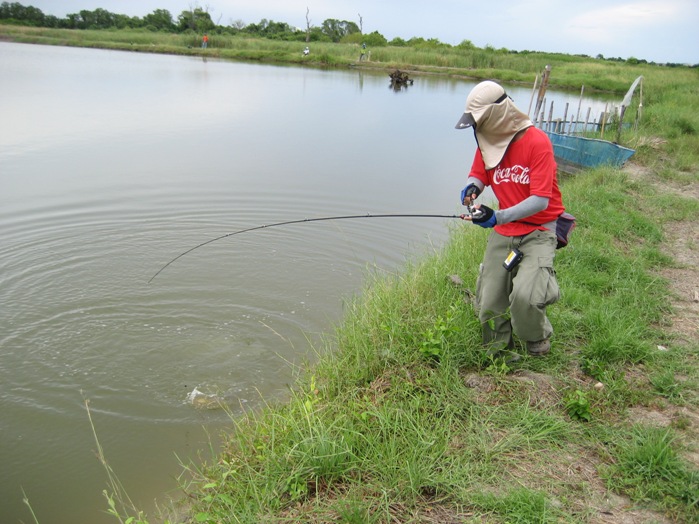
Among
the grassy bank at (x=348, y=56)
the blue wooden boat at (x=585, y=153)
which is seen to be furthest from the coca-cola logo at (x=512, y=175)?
the grassy bank at (x=348, y=56)

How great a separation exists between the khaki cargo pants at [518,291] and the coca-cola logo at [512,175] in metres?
0.32

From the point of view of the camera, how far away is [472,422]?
2.75 m

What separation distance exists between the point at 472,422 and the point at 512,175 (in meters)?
1.43

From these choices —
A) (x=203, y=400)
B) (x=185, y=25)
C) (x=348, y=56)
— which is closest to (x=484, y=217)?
(x=203, y=400)

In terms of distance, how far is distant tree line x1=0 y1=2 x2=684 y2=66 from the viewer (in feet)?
174

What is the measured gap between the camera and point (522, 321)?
300 cm

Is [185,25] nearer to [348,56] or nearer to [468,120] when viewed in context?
[348,56]

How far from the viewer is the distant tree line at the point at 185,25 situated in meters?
52.9

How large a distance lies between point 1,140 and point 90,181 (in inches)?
123

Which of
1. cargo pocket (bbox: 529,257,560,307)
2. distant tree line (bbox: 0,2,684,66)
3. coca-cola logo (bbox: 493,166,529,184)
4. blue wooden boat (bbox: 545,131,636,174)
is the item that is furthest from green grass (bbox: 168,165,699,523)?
distant tree line (bbox: 0,2,684,66)

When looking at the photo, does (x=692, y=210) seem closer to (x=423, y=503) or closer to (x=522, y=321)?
(x=522, y=321)

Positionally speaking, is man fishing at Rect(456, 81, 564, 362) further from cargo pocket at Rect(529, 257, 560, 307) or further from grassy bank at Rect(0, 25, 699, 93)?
grassy bank at Rect(0, 25, 699, 93)

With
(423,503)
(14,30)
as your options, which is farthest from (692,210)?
(14,30)

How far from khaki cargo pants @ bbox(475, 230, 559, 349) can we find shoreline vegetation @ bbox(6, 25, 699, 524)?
0.70ft
